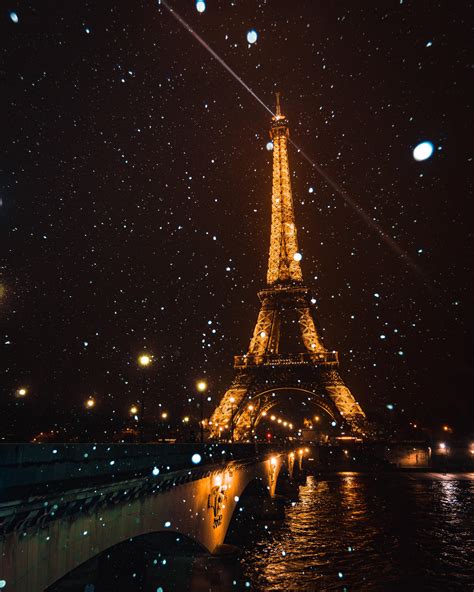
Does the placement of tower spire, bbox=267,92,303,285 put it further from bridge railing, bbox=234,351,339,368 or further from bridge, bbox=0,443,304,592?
bridge, bbox=0,443,304,592

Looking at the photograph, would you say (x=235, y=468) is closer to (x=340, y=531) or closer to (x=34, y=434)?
(x=340, y=531)

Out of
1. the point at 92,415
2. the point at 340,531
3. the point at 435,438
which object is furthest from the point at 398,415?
the point at 340,531

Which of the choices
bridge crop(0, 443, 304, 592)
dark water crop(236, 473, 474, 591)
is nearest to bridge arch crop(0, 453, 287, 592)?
bridge crop(0, 443, 304, 592)

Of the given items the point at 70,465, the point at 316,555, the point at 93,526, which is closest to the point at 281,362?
the point at 316,555

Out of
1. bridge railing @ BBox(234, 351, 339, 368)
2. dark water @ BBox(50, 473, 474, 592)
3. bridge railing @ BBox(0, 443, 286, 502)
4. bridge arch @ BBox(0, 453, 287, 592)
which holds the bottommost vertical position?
dark water @ BBox(50, 473, 474, 592)

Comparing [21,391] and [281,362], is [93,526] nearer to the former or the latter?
[21,391]

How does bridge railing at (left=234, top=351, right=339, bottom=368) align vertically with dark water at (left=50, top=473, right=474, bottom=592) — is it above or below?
above

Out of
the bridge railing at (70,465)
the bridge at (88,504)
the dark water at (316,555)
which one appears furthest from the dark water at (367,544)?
the bridge railing at (70,465)
